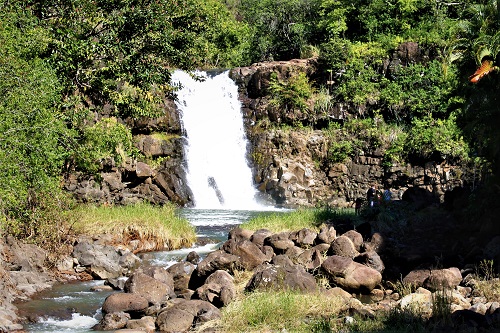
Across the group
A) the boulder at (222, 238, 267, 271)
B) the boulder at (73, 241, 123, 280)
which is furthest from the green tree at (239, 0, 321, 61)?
the boulder at (73, 241, 123, 280)

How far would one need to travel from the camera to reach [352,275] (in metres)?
13.3

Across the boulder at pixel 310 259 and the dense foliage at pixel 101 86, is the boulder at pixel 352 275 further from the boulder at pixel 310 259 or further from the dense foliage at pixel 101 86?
the dense foliage at pixel 101 86

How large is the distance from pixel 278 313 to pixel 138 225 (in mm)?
9023

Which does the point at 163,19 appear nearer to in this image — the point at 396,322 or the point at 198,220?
the point at 198,220

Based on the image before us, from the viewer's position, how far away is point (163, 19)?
766 inches

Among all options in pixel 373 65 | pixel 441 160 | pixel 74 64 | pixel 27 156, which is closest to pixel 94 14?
pixel 74 64

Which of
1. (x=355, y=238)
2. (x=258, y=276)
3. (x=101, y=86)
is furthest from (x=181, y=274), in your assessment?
(x=101, y=86)

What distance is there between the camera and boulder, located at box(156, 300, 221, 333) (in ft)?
35.2

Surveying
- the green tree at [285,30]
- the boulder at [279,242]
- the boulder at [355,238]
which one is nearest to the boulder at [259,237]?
the boulder at [279,242]

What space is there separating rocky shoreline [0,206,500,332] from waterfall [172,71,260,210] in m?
15.5

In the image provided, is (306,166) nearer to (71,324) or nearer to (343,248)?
→ (343,248)

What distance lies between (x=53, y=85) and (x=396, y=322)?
34.0 ft

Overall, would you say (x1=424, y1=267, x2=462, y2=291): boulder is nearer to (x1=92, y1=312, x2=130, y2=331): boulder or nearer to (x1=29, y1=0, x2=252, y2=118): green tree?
(x1=92, y1=312, x2=130, y2=331): boulder

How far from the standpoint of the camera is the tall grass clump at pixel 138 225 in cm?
1778
